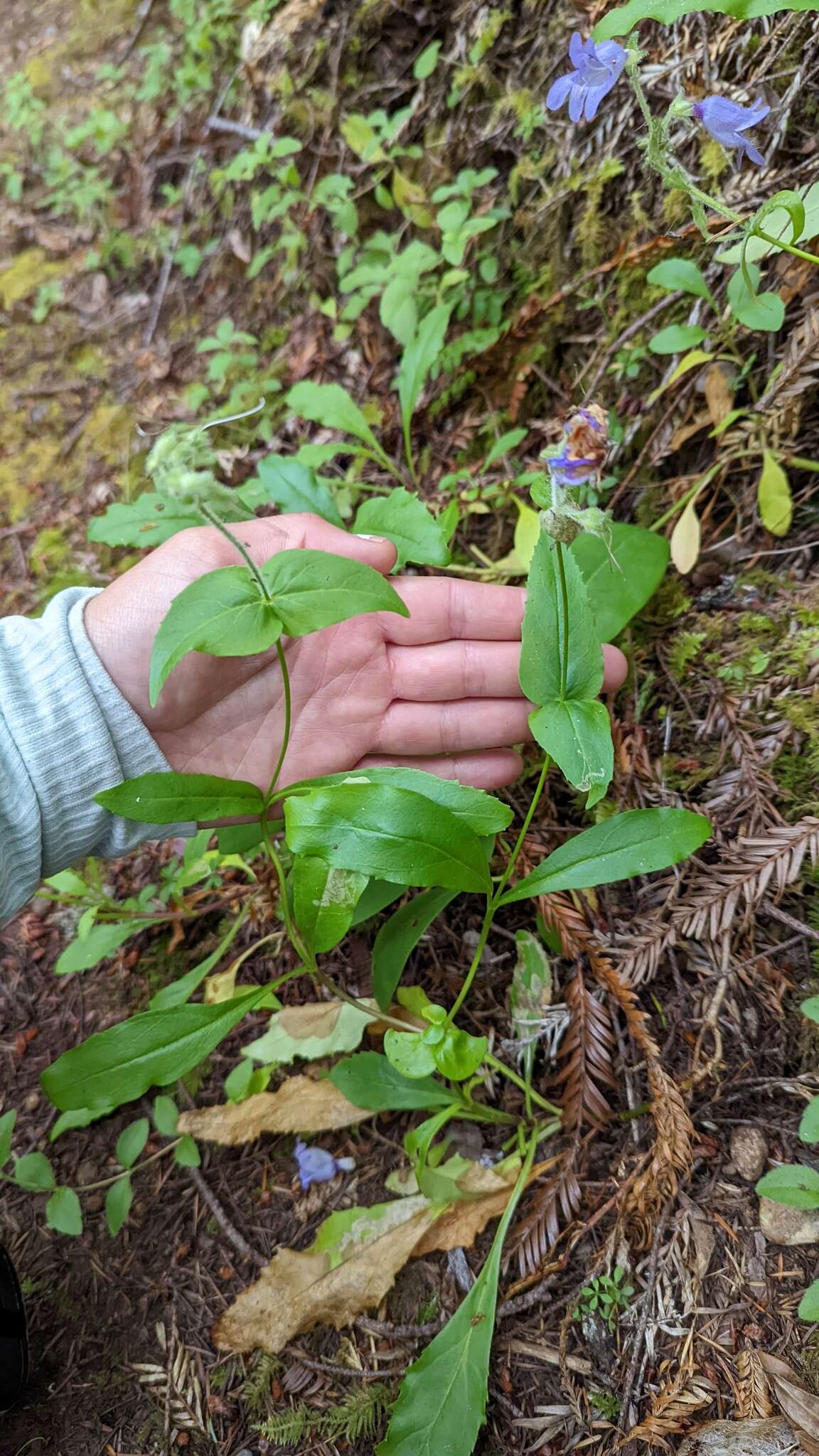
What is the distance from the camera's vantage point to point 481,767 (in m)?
1.96

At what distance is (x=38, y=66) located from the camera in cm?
470

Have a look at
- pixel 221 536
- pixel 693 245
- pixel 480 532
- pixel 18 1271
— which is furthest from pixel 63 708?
pixel 693 245

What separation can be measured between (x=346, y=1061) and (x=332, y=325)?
235 centimetres

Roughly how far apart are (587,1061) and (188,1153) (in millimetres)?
954

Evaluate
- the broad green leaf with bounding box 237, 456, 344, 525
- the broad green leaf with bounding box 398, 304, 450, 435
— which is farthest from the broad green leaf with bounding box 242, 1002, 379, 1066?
the broad green leaf with bounding box 398, 304, 450, 435

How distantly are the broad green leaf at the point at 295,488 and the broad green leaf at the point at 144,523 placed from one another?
0.69 ft

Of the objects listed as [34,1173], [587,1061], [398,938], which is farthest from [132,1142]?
[587,1061]

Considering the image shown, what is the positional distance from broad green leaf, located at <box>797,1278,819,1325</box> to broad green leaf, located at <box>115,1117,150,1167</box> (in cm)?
139

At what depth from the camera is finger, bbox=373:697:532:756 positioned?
77.4 inches

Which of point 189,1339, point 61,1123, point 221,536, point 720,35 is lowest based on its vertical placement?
point 189,1339

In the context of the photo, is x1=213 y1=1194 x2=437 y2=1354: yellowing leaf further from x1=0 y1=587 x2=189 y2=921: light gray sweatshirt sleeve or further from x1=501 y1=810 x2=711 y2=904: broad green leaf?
x1=0 y1=587 x2=189 y2=921: light gray sweatshirt sleeve

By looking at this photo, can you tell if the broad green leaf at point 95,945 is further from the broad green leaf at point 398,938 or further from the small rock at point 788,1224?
the small rock at point 788,1224

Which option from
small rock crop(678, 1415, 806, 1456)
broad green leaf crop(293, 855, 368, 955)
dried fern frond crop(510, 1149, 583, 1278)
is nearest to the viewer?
small rock crop(678, 1415, 806, 1456)

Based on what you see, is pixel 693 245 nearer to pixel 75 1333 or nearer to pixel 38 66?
pixel 75 1333
